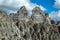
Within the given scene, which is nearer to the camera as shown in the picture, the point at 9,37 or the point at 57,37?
the point at 9,37

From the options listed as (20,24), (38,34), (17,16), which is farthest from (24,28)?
(17,16)

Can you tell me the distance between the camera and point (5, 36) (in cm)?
5978

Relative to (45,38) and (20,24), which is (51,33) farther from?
(20,24)

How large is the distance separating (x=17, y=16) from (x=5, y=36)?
13031cm

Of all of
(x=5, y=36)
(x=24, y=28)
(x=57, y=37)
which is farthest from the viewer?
(x=57, y=37)

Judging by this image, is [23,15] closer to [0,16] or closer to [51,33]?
[51,33]

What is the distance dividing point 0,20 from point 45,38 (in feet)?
319

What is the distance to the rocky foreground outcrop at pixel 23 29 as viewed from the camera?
6290 cm

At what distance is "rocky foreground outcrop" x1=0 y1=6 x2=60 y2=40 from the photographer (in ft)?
206

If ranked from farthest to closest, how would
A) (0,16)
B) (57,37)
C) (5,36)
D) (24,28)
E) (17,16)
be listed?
(17,16) < (57,37) < (24,28) < (0,16) < (5,36)

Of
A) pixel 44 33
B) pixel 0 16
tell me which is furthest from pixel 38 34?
pixel 0 16

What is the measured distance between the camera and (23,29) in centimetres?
12631

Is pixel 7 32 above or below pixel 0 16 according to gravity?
below

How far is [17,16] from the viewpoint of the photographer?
190 m
